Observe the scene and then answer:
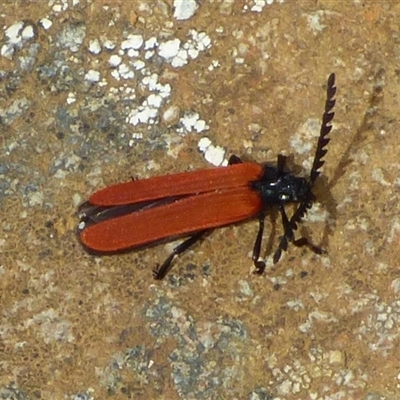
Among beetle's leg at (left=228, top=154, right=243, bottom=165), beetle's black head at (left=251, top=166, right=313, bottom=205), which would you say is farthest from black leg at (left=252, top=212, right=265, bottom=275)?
beetle's leg at (left=228, top=154, right=243, bottom=165)

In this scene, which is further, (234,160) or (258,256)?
(234,160)

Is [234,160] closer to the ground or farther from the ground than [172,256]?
farther from the ground

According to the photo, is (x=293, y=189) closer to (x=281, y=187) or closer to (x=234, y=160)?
(x=281, y=187)

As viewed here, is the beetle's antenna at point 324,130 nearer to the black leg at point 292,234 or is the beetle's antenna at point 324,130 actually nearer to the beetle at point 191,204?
the beetle at point 191,204

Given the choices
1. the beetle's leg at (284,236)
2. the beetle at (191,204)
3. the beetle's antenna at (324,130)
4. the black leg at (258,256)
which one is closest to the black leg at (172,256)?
the beetle at (191,204)

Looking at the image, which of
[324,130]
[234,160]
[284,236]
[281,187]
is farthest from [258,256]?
[324,130]

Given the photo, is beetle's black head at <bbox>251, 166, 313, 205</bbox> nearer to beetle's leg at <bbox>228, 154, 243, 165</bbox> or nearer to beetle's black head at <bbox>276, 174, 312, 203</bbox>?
beetle's black head at <bbox>276, 174, 312, 203</bbox>
